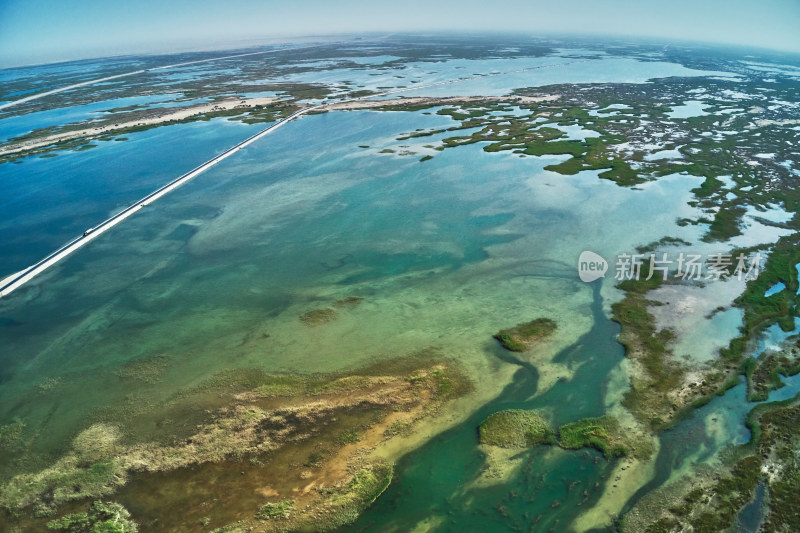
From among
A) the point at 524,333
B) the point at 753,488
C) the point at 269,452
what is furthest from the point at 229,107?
the point at 753,488

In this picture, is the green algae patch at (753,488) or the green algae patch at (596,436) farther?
the green algae patch at (596,436)

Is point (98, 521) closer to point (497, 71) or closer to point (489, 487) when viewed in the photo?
point (489, 487)

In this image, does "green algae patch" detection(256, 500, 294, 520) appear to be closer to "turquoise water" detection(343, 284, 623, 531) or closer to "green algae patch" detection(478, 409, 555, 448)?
"turquoise water" detection(343, 284, 623, 531)

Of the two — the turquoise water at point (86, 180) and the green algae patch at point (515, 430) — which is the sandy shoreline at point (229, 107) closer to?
the turquoise water at point (86, 180)

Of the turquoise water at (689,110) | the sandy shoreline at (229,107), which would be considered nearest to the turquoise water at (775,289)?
the turquoise water at (689,110)

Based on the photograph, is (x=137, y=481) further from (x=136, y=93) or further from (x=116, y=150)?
(x=136, y=93)

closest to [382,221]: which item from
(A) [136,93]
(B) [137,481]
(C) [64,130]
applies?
(B) [137,481]
